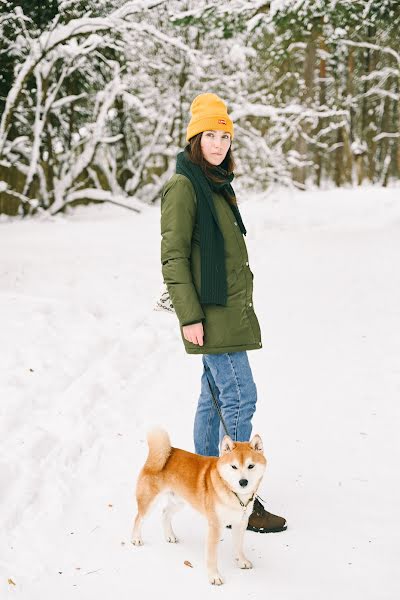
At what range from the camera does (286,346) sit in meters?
6.80

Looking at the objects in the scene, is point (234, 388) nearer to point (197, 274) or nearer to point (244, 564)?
point (197, 274)

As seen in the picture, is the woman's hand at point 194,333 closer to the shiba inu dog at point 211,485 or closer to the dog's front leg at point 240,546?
the shiba inu dog at point 211,485

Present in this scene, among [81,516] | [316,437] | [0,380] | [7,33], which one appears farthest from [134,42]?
[81,516]

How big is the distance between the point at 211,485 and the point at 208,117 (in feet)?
5.98

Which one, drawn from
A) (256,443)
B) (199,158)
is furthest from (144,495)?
(199,158)

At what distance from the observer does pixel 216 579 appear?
9.87ft

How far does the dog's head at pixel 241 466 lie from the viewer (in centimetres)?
287

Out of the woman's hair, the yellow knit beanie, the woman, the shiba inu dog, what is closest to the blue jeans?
the woman

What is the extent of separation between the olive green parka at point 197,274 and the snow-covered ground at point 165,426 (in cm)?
110

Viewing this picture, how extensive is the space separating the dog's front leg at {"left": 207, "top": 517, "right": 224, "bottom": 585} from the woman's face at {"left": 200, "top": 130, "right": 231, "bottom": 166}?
179 cm

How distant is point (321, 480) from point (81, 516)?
59.1 inches

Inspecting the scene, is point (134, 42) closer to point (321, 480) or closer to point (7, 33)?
point (7, 33)

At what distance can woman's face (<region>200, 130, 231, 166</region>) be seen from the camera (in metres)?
3.29

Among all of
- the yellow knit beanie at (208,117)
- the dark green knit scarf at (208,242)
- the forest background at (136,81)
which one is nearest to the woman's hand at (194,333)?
the dark green knit scarf at (208,242)
